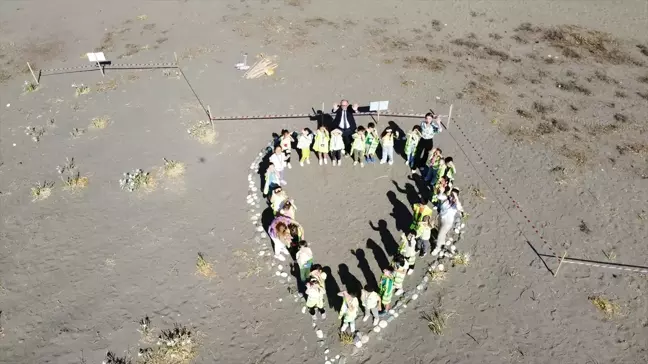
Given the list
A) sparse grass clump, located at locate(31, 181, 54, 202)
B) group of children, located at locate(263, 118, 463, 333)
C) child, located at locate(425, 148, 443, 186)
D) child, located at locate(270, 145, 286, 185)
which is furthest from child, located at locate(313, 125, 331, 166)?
sparse grass clump, located at locate(31, 181, 54, 202)

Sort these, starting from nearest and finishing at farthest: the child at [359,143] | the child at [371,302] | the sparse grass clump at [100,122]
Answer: the child at [371,302], the child at [359,143], the sparse grass clump at [100,122]

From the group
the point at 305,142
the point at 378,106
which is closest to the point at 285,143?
the point at 305,142

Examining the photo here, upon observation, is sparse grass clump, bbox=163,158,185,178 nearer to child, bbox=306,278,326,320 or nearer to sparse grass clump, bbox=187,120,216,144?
sparse grass clump, bbox=187,120,216,144

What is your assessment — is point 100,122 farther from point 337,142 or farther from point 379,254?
point 379,254

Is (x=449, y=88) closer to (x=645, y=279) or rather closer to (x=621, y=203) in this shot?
(x=621, y=203)

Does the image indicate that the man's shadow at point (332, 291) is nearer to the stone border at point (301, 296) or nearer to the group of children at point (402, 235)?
the group of children at point (402, 235)

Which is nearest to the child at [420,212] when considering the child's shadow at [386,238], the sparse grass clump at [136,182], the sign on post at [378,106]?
the child's shadow at [386,238]
